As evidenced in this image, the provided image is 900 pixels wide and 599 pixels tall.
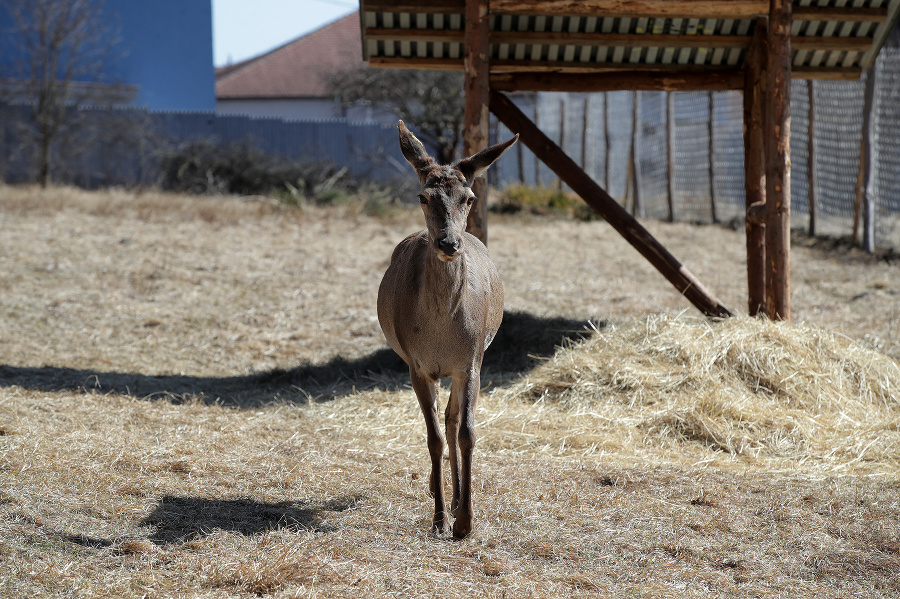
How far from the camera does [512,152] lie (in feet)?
76.8

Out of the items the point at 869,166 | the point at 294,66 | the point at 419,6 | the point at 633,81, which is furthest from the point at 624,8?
the point at 294,66

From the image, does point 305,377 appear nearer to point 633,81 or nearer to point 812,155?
point 633,81

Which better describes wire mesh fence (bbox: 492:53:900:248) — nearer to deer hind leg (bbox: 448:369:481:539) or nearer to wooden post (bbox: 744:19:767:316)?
wooden post (bbox: 744:19:767:316)

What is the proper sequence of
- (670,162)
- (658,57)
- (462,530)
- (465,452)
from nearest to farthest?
(462,530) → (465,452) → (658,57) → (670,162)

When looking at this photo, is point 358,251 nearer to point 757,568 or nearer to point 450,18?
point 450,18

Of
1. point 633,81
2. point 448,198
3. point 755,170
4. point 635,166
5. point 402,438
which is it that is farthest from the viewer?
point 635,166

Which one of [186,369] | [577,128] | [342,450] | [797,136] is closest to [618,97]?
[577,128]

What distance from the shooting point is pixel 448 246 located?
393 cm

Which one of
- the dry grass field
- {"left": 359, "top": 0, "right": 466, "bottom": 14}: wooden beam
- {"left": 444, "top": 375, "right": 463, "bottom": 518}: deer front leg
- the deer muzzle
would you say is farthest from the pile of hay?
{"left": 359, "top": 0, "right": 466, "bottom": 14}: wooden beam

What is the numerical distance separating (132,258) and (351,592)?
9408 millimetres

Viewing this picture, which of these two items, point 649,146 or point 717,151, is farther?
point 649,146

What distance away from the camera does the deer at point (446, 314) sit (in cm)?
424

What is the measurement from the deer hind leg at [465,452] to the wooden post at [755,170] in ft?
13.8

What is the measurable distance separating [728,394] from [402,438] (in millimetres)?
2637
